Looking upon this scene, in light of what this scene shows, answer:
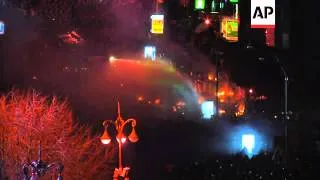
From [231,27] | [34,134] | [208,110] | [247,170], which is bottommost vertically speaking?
[208,110]

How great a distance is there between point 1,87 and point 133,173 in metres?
9.87

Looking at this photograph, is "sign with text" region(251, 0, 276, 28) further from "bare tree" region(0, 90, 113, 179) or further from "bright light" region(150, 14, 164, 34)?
"bare tree" region(0, 90, 113, 179)

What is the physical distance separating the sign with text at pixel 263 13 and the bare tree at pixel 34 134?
12533 millimetres

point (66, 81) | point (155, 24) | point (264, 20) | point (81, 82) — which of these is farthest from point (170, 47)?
point (264, 20)

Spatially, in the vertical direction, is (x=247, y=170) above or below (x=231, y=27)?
below

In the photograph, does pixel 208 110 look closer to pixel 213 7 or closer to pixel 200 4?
pixel 213 7

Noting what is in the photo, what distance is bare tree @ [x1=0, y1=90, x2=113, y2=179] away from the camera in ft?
75.6

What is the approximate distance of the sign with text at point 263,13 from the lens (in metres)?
13.7

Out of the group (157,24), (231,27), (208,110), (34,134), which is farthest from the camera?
(208,110)

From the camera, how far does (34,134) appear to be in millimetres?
23625

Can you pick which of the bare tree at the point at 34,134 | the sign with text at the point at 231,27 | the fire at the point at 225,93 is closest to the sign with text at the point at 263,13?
the sign with text at the point at 231,27

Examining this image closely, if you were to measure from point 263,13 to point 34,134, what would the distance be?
13173 mm

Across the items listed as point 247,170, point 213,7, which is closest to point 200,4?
point 213,7

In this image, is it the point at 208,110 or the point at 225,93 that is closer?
the point at 208,110
